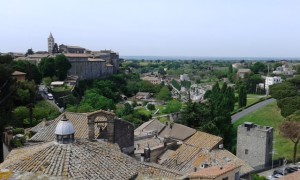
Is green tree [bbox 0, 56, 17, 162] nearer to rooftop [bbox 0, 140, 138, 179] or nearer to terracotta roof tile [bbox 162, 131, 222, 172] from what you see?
terracotta roof tile [bbox 162, 131, 222, 172]

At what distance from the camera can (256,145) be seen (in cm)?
3912

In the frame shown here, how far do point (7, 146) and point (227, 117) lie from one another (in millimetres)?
31675

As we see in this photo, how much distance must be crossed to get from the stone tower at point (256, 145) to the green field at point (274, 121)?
4358 millimetres

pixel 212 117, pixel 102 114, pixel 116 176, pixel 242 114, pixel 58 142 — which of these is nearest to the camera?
pixel 116 176

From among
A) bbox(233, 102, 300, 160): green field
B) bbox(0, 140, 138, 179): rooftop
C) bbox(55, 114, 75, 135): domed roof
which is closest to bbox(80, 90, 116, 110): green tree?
bbox(233, 102, 300, 160): green field

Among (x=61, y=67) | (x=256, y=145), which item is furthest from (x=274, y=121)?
(x=61, y=67)

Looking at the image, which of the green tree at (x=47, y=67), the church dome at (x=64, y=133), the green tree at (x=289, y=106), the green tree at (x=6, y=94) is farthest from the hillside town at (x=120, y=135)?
the green tree at (x=6, y=94)

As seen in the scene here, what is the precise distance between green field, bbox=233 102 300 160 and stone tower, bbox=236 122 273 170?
436 centimetres

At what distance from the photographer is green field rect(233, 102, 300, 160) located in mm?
44525

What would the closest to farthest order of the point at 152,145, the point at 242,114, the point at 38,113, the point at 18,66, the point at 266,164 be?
the point at 152,145 < the point at 266,164 < the point at 38,113 < the point at 18,66 < the point at 242,114

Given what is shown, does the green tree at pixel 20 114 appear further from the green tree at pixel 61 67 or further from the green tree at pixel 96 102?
the green tree at pixel 61 67

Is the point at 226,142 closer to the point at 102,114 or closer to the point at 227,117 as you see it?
the point at 227,117

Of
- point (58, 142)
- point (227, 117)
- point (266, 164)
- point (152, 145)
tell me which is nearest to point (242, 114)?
point (227, 117)

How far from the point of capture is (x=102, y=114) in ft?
69.5
